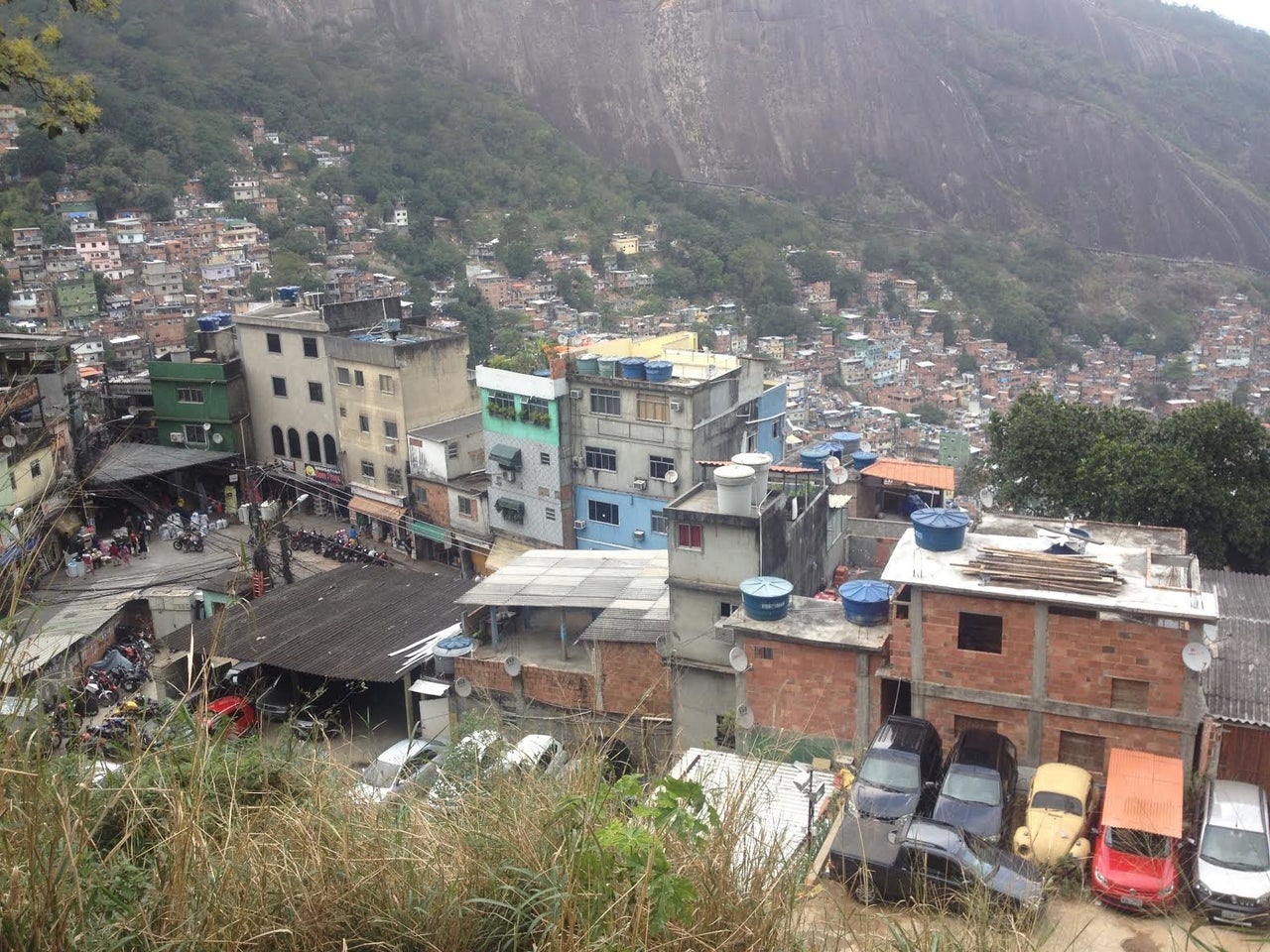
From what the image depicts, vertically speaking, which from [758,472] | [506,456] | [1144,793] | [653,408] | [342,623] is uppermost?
[758,472]

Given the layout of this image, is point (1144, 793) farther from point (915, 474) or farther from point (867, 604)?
point (915, 474)

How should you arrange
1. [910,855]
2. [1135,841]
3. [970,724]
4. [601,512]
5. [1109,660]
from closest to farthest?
[910,855] → [1135,841] → [1109,660] → [970,724] → [601,512]

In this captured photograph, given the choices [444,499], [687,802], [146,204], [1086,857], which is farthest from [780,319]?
[687,802]

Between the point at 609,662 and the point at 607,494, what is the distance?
939 centimetres

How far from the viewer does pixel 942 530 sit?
1056cm

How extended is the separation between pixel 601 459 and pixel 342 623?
7642 mm

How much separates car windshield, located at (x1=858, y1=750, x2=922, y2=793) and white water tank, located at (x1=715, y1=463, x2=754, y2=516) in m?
4.67

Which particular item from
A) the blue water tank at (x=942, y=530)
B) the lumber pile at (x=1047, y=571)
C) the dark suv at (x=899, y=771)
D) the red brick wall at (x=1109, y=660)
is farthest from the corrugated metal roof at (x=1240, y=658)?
the dark suv at (x=899, y=771)

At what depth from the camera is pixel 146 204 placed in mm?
64688

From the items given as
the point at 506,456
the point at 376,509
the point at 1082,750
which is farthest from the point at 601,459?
the point at 1082,750

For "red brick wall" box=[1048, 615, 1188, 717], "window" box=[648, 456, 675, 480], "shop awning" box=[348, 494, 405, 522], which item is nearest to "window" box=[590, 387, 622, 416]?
"window" box=[648, 456, 675, 480]

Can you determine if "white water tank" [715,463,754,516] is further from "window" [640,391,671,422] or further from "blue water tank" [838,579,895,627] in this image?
"window" [640,391,671,422]

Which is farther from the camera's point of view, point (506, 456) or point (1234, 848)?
point (506, 456)

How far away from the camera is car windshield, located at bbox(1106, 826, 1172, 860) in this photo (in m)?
7.73
